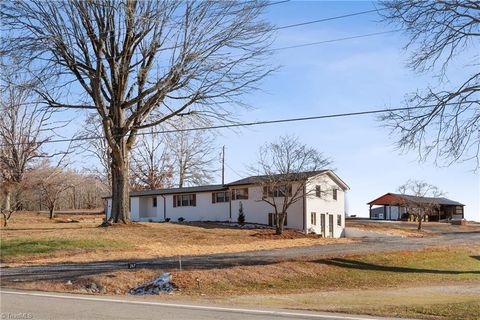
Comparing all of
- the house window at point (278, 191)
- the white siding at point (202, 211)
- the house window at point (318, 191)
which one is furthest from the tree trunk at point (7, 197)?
the house window at point (318, 191)

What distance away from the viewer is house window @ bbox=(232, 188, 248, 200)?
168 feet

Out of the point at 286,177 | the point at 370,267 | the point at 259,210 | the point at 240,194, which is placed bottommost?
the point at 370,267

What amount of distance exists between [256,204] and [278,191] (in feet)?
11.1

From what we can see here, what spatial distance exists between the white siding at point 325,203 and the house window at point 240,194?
20.6 feet

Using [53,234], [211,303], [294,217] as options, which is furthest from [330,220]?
[211,303]

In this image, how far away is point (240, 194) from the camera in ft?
169

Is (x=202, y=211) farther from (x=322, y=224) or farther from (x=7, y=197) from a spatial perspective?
(x=7, y=197)

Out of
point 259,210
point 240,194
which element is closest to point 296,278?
point 259,210

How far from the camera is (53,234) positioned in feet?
100

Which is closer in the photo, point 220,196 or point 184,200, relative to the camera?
point 220,196

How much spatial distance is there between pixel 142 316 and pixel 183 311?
1.08 metres

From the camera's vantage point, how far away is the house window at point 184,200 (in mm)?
55156

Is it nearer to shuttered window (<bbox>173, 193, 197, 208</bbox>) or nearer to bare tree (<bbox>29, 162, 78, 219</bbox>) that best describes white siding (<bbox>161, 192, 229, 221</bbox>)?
shuttered window (<bbox>173, 193, 197, 208</bbox>)

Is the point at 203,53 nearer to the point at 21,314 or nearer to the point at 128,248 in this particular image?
the point at 128,248
